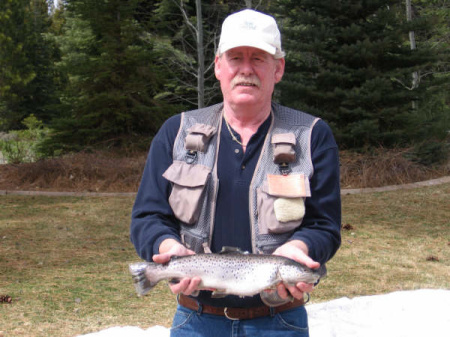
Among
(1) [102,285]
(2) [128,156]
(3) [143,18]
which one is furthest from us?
(3) [143,18]

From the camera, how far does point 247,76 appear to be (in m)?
2.62

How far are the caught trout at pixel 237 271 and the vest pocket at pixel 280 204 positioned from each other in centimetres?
19

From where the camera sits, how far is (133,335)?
5.08 m

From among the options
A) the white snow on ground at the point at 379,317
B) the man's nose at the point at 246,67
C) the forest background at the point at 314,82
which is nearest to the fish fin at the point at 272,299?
the man's nose at the point at 246,67

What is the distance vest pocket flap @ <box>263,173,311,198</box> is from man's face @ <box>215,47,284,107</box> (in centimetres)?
38

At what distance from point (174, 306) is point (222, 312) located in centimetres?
356

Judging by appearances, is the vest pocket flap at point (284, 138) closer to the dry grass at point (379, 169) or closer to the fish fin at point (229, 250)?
the fish fin at point (229, 250)

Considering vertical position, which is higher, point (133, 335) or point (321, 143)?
point (321, 143)

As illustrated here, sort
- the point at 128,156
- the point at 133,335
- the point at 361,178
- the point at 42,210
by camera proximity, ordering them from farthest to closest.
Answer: the point at 128,156 → the point at 361,178 → the point at 42,210 → the point at 133,335

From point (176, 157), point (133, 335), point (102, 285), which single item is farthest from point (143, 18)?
point (176, 157)

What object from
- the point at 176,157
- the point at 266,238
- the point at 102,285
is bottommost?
the point at 102,285

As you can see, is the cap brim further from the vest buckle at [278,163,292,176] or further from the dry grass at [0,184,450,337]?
the dry grass at [0,184,450,337]

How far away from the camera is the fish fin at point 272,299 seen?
2.46 meters

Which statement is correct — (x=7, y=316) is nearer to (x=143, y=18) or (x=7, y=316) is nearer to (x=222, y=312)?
(x=222, y=312)
